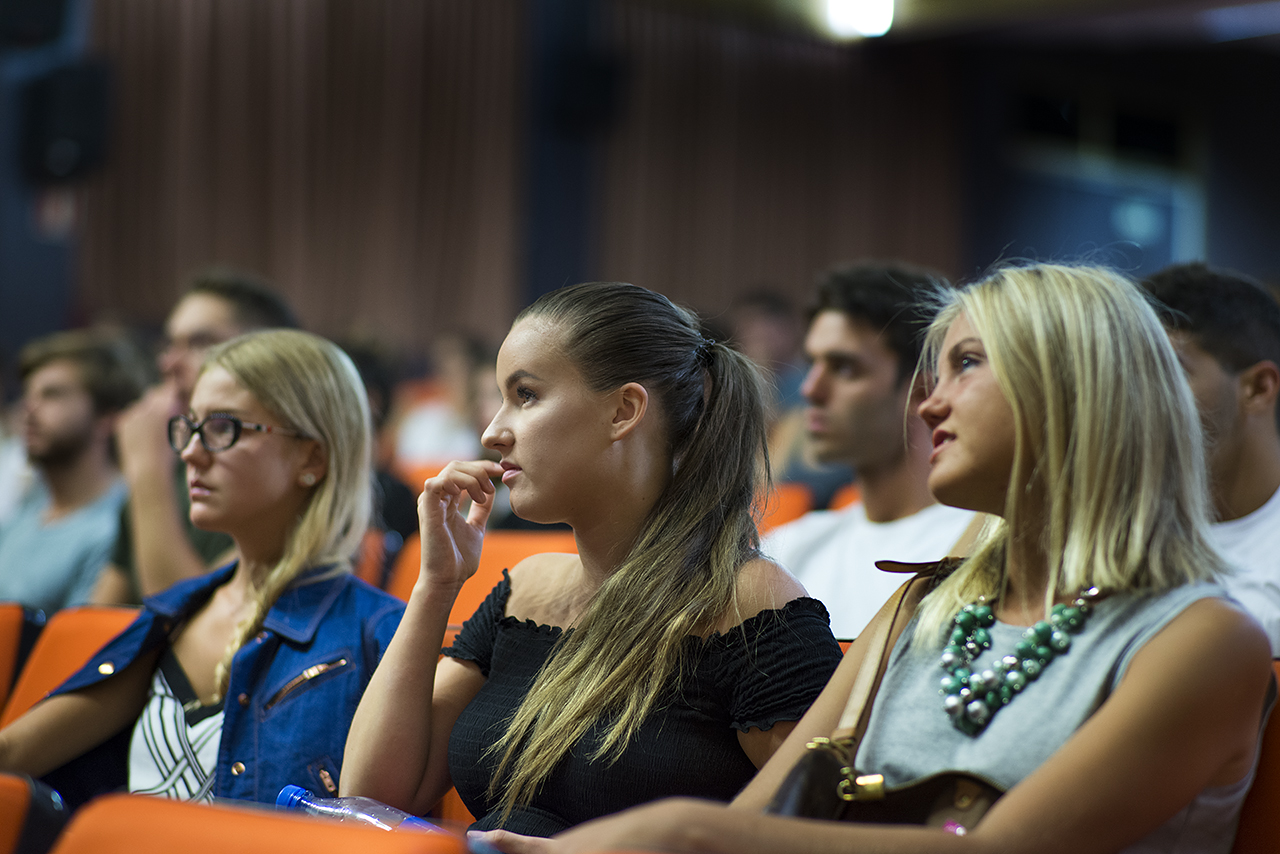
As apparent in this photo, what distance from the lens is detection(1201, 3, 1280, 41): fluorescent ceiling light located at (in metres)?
7.62

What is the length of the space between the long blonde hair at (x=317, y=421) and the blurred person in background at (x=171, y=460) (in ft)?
1.51

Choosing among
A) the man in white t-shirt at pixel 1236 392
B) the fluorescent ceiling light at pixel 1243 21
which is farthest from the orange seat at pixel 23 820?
the fluorescent ceiling light at pixel 1243 21

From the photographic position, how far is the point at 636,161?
28.1ft

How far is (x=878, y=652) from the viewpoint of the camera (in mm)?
1334

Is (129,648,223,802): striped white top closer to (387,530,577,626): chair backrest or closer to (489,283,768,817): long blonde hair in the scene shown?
(387,530,577,626): chair backrest

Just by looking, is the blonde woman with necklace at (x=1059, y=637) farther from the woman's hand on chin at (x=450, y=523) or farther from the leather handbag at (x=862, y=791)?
the woman's hand on chin at (x=450, y=523)

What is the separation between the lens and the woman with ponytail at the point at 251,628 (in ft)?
5.97

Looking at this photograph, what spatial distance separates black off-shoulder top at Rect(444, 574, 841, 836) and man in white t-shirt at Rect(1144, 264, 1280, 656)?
820mm

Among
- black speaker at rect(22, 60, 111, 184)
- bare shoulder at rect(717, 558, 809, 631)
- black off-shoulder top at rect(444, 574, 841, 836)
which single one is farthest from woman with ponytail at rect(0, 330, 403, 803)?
black speaker at rect(22, 60, 111, 184)

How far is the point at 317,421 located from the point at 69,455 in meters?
1.64

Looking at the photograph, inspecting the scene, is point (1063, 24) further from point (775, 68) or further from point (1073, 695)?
point (1073, 695)

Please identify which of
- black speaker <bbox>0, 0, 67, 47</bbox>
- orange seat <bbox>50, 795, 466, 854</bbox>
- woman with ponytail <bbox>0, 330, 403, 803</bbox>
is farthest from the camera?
black speaker <bbox>0, 0, 67, 47</bbox>

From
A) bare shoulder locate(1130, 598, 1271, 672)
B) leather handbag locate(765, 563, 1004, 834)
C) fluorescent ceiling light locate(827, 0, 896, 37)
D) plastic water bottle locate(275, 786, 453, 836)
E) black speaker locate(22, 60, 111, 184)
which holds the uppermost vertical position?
fluorescent ceiling light locate(827, 0, 896, 37)

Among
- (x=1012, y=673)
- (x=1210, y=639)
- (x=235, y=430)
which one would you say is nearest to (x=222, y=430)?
(x=235, y=430)
